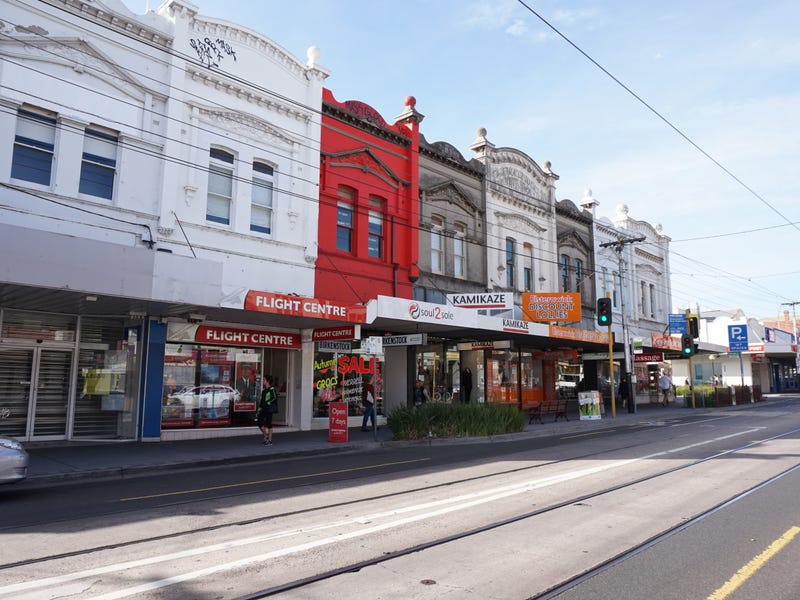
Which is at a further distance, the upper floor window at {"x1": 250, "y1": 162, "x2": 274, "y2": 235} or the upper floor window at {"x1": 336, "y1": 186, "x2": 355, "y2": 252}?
the upper floor window at {"x1": 336, "y1": 186, "x2": 355, "y2": 252}

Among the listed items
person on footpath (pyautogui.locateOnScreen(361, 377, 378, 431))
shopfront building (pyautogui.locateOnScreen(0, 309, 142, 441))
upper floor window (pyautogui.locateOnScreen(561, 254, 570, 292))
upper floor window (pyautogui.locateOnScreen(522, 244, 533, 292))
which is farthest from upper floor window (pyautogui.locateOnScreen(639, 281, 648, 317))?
shopfront building (pyautogui.locateOnScreen(0, 309, 142, 441))

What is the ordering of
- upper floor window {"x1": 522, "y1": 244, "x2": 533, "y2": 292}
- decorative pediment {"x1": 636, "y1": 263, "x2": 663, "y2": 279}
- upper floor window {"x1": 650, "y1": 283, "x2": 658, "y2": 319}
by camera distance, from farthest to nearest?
upper floor window {"x1": 650, "y1": 283, "x2": 658, "y2": 319}, decorative pediment {"x1": 636, "y1": 263, "x2": 663, "y2": 279}, upper floor window {"x1": 522, "y1": 244, "x2": 533, "y2": 292}

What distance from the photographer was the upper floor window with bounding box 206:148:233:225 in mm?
17234

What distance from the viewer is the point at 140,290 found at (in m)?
12.7

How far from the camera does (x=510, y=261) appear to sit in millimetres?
27438

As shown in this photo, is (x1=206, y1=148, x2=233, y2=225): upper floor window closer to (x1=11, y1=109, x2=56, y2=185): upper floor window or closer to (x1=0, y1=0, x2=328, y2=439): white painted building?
(x1=0, y1=0, x2=328, y2=439): white painted building

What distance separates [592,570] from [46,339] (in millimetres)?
14037

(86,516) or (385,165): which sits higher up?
(385,165)

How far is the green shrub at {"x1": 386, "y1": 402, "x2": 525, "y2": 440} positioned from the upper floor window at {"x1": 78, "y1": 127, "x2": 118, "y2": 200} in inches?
378

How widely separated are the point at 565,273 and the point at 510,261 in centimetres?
513

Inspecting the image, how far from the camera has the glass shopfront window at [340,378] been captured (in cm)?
1984

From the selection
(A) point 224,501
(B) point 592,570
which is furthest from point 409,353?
(B) point 592,570

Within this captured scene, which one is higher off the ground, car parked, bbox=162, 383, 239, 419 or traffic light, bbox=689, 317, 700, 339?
traffic light, bbox=689, 317, 700, 339

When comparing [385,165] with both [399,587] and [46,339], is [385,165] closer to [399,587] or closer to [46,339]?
[46,339]
